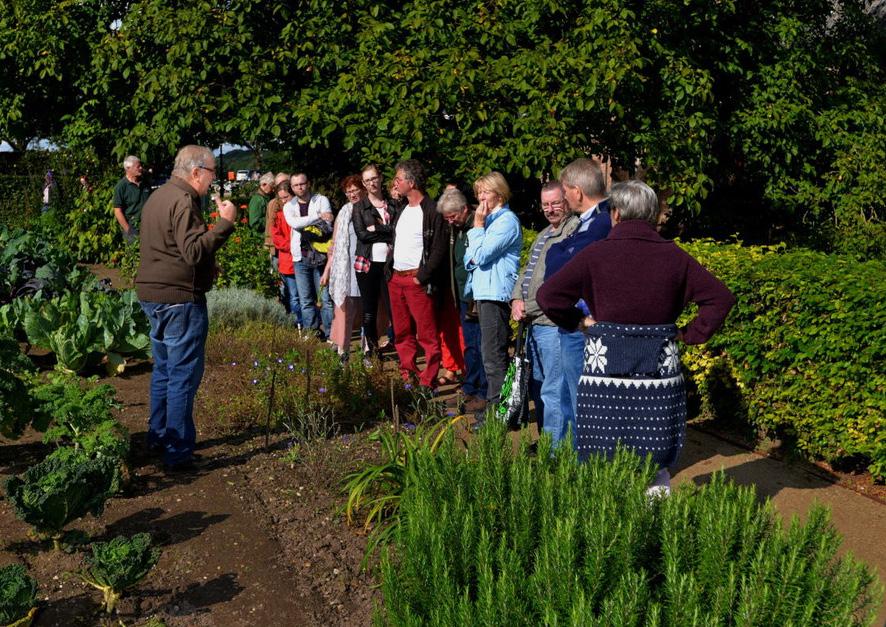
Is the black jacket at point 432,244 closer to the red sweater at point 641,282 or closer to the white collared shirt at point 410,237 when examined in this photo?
the white collared shirt at point 410,237

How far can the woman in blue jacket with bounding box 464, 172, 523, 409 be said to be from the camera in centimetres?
671

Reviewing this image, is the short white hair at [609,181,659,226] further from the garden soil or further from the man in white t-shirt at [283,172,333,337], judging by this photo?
the man in white t-shirt at [283,172,333,337]

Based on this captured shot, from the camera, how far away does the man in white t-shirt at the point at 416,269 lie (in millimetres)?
7758

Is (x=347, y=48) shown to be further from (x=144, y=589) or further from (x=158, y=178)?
(x=144, y=589)

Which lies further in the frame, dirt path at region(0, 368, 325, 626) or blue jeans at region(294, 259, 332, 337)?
blue jeans at region(294, 259, 332, 337)

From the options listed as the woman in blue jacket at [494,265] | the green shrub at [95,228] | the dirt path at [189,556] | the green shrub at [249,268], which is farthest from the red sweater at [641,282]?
the green shrub at [95,228]

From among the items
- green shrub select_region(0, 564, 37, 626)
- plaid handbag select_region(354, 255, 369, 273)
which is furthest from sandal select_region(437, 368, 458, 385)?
green shrub select_region(0, 564, 37, 626)

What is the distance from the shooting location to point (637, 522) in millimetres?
3117

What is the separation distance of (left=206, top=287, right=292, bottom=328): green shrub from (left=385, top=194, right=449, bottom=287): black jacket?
10.3 ft

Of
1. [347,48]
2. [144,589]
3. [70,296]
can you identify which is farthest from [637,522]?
[347,48]

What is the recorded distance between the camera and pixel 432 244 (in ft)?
25.4

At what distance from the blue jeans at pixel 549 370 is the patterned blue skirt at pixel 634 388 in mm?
1436

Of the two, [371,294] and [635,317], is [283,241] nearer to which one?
[371,294]

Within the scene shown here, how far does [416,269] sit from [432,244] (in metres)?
0.28
